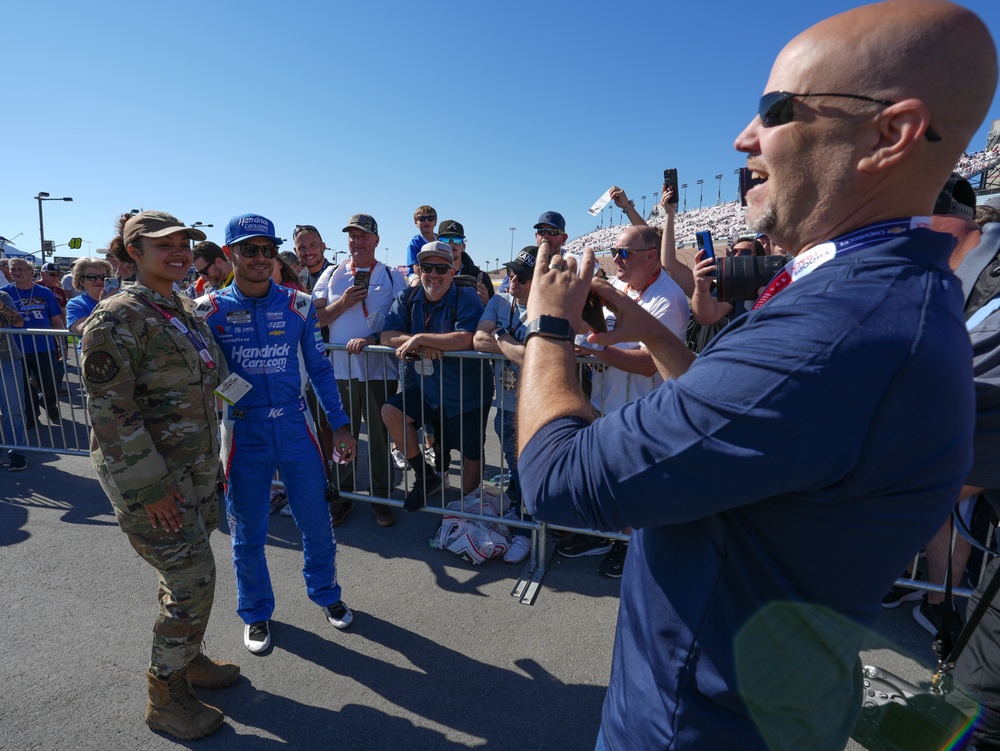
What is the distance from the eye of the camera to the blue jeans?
603 centimetres

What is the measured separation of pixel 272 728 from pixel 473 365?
2735 mm

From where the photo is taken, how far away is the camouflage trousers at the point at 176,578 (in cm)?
253

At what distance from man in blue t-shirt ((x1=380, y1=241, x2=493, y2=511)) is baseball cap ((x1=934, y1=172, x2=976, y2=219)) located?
3.10 m

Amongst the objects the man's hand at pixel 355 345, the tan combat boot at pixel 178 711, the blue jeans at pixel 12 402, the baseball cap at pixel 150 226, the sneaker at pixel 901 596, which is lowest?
the sneaker at pixel 901 596

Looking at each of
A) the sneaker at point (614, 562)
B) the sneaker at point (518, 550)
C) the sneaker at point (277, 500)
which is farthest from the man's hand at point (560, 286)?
the sneaker at point (277, 500)

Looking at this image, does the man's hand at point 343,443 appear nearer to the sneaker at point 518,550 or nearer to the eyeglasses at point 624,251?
the sneaker at point 518,550

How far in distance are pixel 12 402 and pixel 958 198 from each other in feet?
26.5

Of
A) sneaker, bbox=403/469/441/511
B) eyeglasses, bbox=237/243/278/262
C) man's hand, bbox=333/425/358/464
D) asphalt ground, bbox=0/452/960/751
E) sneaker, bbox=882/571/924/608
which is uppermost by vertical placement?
eyeglasses, bbox=237/243/278/262

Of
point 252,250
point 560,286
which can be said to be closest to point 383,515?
point 252,250

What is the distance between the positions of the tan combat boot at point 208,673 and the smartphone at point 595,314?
2.72 meters

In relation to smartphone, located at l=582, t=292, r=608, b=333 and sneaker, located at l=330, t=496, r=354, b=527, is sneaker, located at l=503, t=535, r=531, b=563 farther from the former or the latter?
smartphone, located at l=582, t=292, r=608, b=333

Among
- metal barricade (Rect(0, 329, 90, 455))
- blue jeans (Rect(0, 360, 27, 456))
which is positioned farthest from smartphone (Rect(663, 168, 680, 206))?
blue jeans (Rect(0, 360, 27, 456))

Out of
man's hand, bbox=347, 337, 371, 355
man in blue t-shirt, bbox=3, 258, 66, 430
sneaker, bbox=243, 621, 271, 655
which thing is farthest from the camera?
man in blue t-shirt, bbox=3, 258, 66, 430

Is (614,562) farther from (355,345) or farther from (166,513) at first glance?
(166,513)
